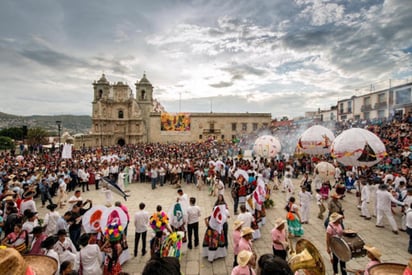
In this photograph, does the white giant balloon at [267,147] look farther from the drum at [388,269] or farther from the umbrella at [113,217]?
the drum at [388,269]

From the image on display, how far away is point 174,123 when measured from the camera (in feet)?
139

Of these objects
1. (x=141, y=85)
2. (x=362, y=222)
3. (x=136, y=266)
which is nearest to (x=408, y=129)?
(x=362, y=222)

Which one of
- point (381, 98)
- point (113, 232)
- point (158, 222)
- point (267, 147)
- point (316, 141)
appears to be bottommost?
point (113, 232)

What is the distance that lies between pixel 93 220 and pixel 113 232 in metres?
0.53

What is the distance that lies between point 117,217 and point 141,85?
142 feet

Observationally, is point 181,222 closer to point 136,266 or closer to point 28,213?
point 136,266

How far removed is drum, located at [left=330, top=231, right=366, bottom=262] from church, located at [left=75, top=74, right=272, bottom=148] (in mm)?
37422

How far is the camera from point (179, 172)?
42.3 feet

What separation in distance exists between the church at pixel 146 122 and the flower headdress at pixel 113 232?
36774 mm

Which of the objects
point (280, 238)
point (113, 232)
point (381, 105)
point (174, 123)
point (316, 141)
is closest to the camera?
point (280, 238)

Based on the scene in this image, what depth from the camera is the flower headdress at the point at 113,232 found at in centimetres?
430

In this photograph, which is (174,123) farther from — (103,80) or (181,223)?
(181,223)

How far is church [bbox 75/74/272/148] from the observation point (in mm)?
40781

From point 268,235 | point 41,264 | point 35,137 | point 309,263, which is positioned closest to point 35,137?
point 35,137
